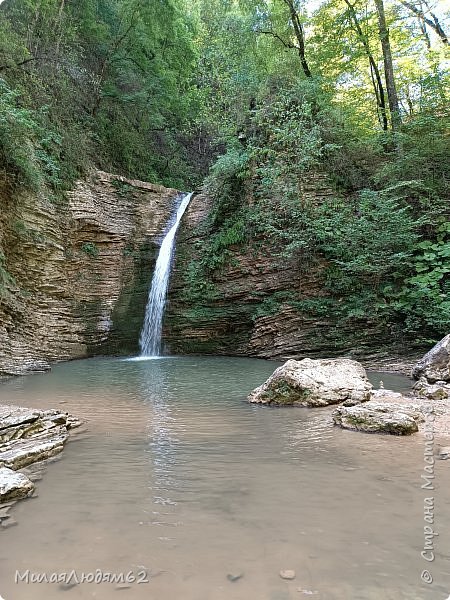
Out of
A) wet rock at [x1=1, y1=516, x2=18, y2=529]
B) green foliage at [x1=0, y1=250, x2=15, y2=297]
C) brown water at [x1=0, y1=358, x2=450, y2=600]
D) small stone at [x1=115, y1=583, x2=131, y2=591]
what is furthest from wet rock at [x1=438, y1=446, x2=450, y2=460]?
green foliage at [x1=0, y1=250, x2=15, y2=297]

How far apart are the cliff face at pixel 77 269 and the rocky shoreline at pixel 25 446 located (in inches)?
204

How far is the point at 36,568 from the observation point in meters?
1.97

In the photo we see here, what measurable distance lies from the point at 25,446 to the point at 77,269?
906 centimetres

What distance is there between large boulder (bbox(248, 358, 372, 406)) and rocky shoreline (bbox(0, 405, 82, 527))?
2.61m

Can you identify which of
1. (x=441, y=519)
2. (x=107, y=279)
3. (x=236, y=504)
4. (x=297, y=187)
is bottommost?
(x=441, y=519)

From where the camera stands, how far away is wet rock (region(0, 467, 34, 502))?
2.69 metres

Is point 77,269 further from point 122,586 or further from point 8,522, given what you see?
point 122,586

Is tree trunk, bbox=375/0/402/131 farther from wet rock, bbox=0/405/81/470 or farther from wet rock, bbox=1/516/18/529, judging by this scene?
wet rock, bbox=1/516/18/529

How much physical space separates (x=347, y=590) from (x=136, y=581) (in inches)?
37.4

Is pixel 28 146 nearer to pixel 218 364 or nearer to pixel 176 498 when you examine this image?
pixel 218 364

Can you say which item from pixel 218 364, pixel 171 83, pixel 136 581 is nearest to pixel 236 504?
pixel 136 581

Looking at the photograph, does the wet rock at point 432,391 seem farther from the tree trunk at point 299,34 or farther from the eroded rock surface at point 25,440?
the tree trunk at point 299,34

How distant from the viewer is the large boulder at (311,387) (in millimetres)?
5562

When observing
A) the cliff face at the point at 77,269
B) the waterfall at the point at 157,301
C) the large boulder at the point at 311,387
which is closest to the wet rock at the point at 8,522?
the large boulder at the point at 311,387
